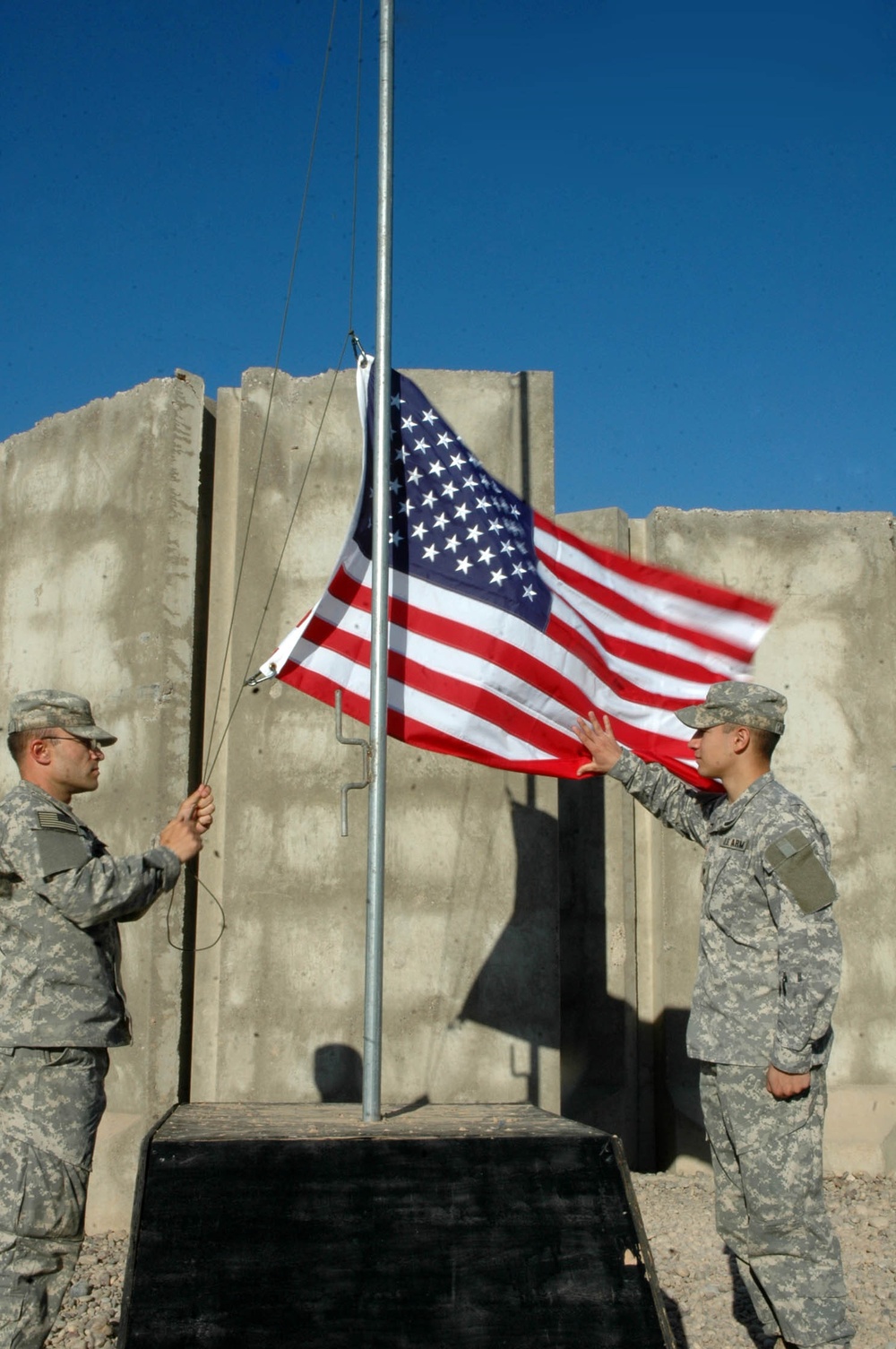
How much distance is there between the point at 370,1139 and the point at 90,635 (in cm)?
334

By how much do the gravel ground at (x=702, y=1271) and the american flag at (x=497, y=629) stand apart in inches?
74.1

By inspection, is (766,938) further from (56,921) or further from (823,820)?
(823,820)

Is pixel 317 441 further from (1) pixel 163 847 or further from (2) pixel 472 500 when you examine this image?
(1) pixel 163 847

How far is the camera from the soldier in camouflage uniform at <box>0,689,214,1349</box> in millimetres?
3297

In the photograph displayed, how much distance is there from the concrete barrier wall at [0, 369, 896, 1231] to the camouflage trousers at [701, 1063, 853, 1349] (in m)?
1.97

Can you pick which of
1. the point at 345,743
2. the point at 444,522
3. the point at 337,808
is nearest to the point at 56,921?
the point at 345,743

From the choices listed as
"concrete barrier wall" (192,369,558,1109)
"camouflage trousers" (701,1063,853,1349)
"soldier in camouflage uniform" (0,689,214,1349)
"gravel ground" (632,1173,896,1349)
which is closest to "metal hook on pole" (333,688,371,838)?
"soldier in camouflage uniform" (0,689,214,1349)

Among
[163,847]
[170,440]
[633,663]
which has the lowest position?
[163,847]

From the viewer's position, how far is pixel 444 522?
14.2ft

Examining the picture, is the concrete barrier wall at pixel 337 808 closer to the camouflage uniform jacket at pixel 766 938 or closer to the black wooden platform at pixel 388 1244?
the camouflage uniform jacket at pixel 766 938

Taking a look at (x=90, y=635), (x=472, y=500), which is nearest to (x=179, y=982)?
(x=90, y=635)

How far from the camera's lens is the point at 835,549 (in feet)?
21.5

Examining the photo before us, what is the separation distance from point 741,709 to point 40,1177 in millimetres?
2456

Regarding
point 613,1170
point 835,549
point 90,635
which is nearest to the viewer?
point 613,1170
